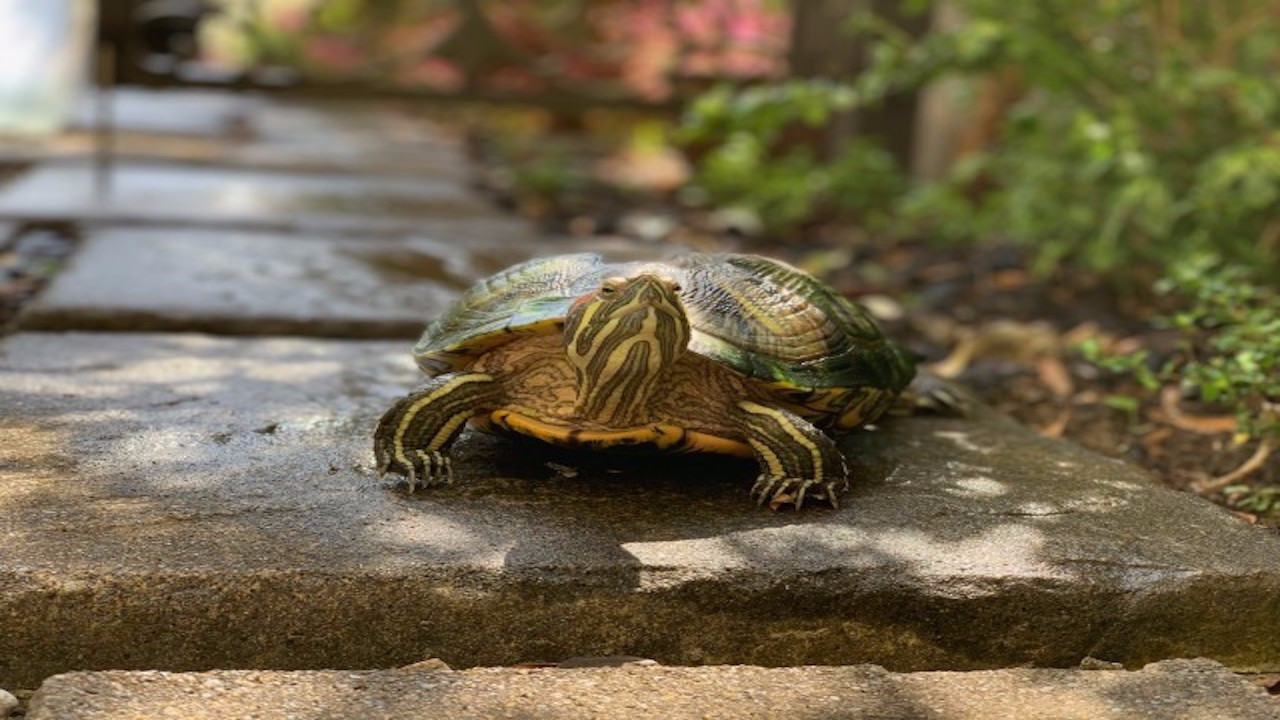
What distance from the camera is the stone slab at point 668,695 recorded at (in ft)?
5.80

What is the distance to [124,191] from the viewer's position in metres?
6.01

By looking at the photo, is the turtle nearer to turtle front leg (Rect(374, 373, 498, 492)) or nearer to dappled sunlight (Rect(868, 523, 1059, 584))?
turtle front leg (Rect(374, 373, 498, 492))

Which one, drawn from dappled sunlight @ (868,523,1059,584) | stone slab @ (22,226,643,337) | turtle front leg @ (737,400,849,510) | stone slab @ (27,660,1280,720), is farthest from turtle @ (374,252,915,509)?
stone slab @ (22,226,643,337)

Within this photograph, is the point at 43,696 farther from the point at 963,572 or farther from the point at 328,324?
the point at 328,324

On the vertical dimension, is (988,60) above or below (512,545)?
above

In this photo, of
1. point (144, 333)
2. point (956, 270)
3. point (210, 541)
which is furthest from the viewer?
point (956, 270)

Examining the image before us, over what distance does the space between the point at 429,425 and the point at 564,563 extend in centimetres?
50

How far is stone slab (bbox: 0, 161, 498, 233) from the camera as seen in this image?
5379 millimetres

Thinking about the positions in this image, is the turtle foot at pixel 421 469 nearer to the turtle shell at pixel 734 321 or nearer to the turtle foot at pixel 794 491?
the turtle shell at pixel 734 321

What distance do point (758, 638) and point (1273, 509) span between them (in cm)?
121

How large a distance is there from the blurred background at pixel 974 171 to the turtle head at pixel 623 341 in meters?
1.20

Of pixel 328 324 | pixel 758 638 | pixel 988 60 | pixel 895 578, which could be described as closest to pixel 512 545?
pixel 758 638

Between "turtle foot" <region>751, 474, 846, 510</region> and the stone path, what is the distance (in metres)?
0.03

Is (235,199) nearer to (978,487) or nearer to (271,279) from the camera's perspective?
(271,279)
